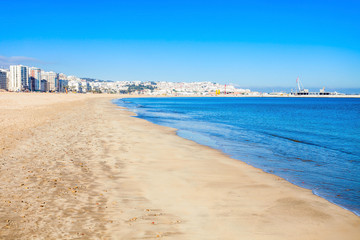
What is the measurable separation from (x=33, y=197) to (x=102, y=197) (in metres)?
1.39

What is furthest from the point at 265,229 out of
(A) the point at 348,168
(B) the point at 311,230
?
(A) the point at 348,168

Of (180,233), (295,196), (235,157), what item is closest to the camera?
(180,233)

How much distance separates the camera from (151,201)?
19.7 ft

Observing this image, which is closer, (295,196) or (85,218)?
(85,218)

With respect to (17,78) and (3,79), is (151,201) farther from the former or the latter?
(3,79)

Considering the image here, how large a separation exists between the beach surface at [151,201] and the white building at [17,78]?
624 feet

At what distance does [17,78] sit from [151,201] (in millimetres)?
199958

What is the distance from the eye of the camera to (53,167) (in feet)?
27.0

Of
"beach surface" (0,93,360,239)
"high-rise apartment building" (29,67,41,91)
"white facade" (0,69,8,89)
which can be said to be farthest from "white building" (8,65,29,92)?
"beach surface" (0,93,360,239)

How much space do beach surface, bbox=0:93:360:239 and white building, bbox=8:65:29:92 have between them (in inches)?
7485

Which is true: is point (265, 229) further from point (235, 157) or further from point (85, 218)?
point (235, 157)

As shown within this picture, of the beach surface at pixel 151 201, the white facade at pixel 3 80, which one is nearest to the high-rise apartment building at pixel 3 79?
the white facade at pixel 3 80

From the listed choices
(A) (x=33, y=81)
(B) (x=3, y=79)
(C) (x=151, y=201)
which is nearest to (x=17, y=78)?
(B) (x=3, y=79)

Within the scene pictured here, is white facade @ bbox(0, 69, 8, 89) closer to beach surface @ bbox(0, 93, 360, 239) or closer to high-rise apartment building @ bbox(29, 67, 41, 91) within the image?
high-rise apartment building @ bbox(29, 67, 41, 91)
